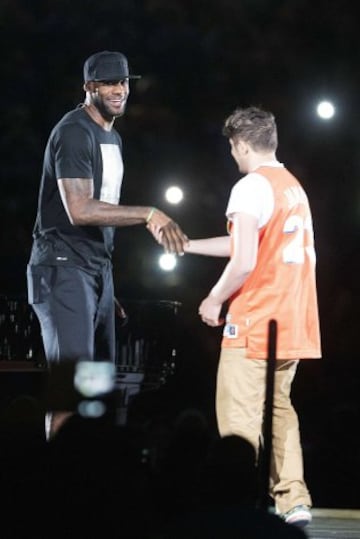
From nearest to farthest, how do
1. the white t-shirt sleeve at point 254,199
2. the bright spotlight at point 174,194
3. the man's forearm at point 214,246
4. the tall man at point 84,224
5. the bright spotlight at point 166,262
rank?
the white t-shirt sleeve at point 254,199 < the tall man at point 84,224 < the man's forearm at point 214,246 < the bright spotlight at point 174,194 < the bright spotlight at point 166,262

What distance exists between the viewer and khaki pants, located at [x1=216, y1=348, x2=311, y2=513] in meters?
4.40

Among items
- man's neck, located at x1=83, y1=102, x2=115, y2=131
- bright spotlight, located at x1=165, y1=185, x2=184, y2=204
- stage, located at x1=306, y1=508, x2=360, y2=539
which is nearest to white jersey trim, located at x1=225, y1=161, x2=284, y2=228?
man's neck, located at x1=83, y1=102, x2=115, y2=131

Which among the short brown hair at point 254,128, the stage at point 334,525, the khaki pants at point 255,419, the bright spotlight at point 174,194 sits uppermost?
the bright spotlight at point 174,194

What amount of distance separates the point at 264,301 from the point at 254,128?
657 mm

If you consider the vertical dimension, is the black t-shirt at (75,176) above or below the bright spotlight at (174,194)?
below

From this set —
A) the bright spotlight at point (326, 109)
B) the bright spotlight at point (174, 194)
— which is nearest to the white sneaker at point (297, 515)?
the bright spotlight at point (326, 109)

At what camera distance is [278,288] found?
442 centimetres

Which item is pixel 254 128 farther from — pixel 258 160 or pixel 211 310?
pixel 211 310

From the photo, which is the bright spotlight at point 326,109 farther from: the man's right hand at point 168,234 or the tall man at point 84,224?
the man's right hand at point 168,234

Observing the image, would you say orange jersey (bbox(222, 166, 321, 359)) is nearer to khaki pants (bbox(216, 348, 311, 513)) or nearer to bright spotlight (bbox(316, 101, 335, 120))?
khaki pants (bbox(216, 348, 311, 513))

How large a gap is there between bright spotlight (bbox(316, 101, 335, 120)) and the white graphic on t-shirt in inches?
94.3

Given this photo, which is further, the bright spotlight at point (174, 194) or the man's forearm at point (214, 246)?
the bright spotlight at point (174, 194)

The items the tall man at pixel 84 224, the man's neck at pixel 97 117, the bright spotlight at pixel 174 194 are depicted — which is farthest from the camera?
the bright spotlight at pixel 174 194

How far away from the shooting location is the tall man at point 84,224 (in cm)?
466
